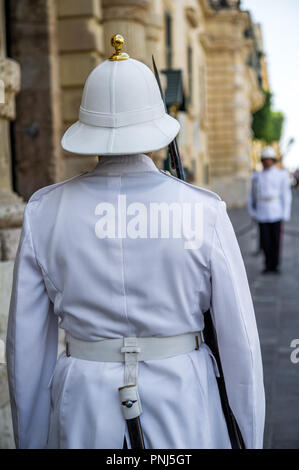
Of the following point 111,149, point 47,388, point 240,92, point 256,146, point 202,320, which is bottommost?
point 256,146

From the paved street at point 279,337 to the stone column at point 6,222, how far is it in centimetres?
142

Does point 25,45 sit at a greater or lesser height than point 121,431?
greater

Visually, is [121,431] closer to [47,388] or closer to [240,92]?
[47,388]

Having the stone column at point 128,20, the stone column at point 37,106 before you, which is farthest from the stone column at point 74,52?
the stone column at point 128,20

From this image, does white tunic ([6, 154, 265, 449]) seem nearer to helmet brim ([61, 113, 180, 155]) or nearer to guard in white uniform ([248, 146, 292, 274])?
helmet brim ([61, 113, 180, 155])

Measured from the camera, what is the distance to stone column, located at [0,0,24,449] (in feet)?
11.2

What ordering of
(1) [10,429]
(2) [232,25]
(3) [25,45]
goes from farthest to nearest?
(2) [232,25], (3) [25,45], (1) [10,429]

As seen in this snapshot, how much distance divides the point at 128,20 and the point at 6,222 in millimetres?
4495

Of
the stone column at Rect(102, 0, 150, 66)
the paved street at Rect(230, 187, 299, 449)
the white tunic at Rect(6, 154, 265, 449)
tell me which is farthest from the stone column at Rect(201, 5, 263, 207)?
the white tunic at Rect(6, 154, 265, 449)

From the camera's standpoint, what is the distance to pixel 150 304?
1.88 metres

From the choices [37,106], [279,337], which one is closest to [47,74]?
[37,106]

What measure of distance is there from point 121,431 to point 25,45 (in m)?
5.59

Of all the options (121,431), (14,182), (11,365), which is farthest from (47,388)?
(14,182)

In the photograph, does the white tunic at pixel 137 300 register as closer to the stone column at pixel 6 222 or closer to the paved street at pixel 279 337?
the stone column at pixel 6 222
